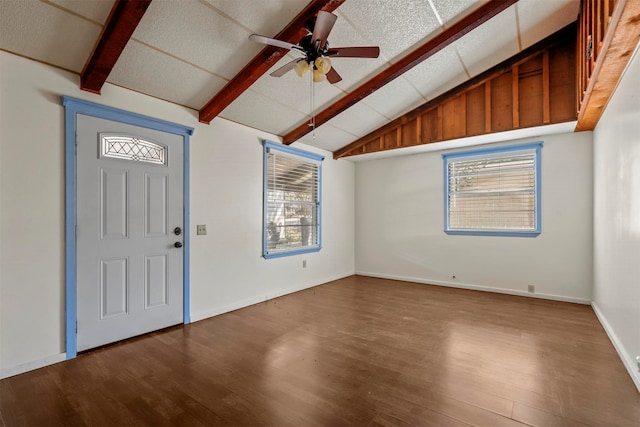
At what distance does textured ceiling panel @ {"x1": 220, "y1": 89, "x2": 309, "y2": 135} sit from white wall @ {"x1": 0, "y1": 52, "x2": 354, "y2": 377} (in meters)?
0.17

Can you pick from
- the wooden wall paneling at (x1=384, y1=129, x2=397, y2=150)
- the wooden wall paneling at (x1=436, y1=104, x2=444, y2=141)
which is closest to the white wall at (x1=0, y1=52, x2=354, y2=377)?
the wooden wall paneling at (x1=384, y1=129, x2=397, y2=150)

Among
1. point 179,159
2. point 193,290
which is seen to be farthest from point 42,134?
point 193,290

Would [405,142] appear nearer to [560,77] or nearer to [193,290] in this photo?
[560,77]

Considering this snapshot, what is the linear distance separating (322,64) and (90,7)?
1766mm

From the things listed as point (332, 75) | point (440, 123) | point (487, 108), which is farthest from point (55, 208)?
point (487, 108)

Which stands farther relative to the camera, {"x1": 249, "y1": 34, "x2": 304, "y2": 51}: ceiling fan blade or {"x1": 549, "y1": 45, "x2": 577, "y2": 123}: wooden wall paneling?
{"x1": 549, "y1": 45, "x2": 577, "y2": 123}: wooden wall paneling

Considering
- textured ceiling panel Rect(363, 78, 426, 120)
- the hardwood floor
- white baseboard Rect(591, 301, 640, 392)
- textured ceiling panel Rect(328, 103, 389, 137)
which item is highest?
textured ceiling panel Rect(363, 78, 426, 120)

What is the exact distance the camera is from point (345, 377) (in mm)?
2346

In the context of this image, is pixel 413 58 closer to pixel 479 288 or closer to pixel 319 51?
pixel 319 51

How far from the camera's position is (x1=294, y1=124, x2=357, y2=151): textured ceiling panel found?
4.93m

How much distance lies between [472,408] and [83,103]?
158 inches

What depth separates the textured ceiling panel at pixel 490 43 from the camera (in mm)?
3178

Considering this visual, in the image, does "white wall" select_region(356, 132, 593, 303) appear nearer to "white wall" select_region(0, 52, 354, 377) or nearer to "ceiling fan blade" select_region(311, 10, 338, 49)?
"white wall" select_region(0, 52, 354, 377)

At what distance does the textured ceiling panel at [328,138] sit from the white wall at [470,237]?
3.57ft
